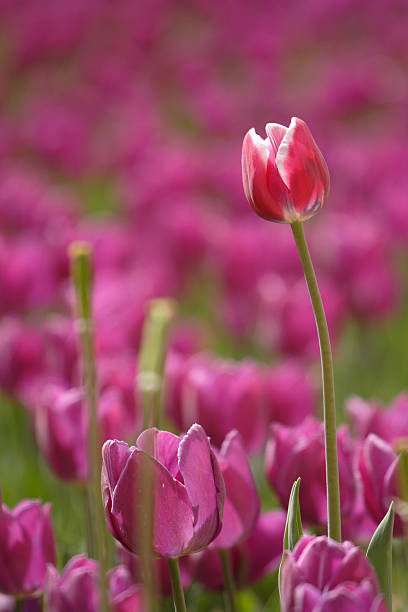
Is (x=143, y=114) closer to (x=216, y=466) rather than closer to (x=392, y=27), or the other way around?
(x=392, y=27)

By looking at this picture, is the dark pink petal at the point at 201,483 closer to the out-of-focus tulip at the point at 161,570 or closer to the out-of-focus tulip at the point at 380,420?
the out-of-focus tulip at the point at 161,570

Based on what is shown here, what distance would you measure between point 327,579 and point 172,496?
0.09 metres

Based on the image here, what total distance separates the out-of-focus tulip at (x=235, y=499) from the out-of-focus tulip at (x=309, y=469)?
4 centimetres

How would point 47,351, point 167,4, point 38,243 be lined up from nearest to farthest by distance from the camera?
point 47,351 < point 38,243 < point 167,4

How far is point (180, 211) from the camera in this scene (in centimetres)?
173

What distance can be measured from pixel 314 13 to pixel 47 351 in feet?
12.9

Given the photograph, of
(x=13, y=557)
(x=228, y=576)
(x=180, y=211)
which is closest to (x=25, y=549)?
(x=13, y=557)

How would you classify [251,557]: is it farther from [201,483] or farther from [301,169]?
[301,169]

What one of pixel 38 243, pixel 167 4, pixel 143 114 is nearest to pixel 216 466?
pixel 38 243

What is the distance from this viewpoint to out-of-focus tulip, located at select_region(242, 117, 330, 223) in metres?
0.47

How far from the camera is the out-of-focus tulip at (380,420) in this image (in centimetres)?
66

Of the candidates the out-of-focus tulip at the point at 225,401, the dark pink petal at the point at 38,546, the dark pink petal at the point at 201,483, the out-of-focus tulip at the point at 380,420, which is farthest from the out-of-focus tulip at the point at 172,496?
the out-of-focus tulip at the point at 225,401

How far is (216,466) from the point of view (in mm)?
469

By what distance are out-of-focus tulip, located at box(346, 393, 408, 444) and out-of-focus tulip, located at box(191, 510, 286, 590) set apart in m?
0.09
